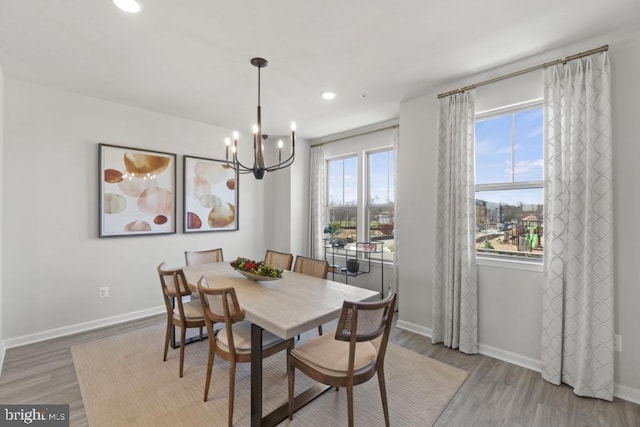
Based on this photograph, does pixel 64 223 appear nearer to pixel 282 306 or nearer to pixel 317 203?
pixel 282 306

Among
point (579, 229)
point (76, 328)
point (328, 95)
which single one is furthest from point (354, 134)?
point (76, 328)

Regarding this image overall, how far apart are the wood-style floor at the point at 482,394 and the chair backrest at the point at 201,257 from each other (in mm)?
→ 1333

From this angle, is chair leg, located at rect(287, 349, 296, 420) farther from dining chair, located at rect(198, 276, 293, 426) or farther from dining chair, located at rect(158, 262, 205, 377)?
dining chair, located at rect(158, 262, 205, 377)

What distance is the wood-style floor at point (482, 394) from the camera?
6.40 ft

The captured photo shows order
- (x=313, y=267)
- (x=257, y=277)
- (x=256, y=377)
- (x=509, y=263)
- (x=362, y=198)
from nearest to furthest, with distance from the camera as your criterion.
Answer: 1. (x=256, y=377)
2. (x=257, y=277)
3. (x=509, y=263)
4. (x=313, y=267)
5. (x=362, y=198)

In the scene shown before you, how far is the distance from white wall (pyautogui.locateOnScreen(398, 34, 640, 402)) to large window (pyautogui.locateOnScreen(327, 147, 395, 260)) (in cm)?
86

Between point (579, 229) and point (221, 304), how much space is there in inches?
105

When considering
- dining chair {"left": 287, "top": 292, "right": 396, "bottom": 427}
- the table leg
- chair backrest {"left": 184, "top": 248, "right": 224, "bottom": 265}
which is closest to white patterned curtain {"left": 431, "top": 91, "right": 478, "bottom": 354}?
dining chair {"left": 287, "top": 292, "right": 396, "bottom": 427}

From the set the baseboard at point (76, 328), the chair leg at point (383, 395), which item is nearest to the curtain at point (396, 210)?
the chair leg at point (383, 395)

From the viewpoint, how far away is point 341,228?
16.0 feet

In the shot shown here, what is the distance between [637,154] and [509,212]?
95 cm

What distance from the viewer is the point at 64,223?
3.20 m

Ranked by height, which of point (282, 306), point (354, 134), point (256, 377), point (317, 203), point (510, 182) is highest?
point (354, 134)

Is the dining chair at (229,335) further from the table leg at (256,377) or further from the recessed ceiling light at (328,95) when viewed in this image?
the recessed ceiling light at (328,95)
